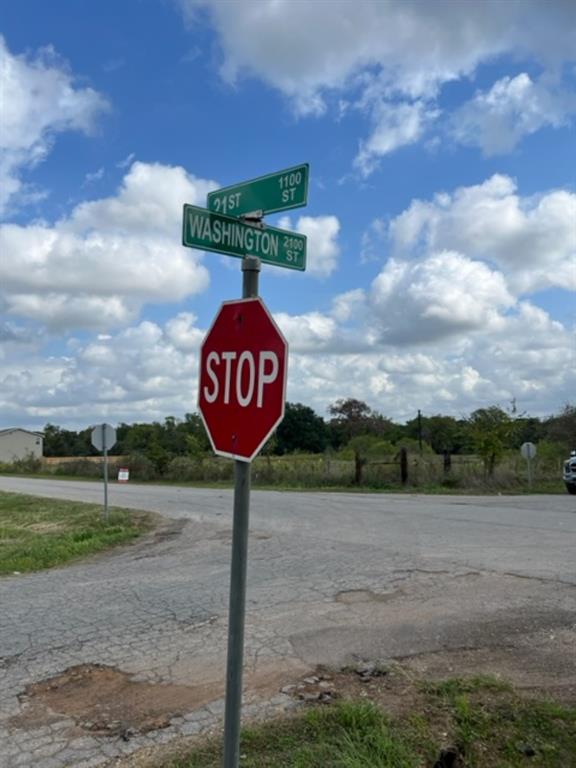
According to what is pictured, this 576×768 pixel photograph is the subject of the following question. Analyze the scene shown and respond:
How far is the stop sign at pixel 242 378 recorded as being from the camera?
255 centimetres

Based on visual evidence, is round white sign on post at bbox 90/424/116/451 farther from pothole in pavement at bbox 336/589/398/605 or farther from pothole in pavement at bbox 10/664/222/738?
pothole in pavement at bbox 10/664/222/738

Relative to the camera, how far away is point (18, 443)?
103 m

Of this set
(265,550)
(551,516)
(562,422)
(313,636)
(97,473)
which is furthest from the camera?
(97,473)

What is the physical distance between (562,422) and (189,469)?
69.2 ft

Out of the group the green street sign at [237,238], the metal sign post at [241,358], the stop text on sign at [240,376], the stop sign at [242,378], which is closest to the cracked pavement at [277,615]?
the metal sign post at [241,358]

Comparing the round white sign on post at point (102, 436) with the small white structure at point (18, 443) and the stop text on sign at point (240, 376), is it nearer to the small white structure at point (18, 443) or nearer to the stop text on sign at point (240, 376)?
the stop text on sign at point (240, 376)

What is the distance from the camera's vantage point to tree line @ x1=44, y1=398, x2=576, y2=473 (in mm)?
26781

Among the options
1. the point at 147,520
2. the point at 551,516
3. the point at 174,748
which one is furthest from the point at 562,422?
the point at 174,748

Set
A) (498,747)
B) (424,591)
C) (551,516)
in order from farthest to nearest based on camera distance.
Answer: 1. (551,516)
2. (424,591)
3. (498,747)

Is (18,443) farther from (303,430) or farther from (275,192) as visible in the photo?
(275,192)

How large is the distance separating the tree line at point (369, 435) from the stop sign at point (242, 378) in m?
0.55

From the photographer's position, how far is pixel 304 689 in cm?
435

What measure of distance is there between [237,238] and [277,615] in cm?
436

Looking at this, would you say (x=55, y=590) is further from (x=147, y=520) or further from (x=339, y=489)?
(x=339, y=489)
